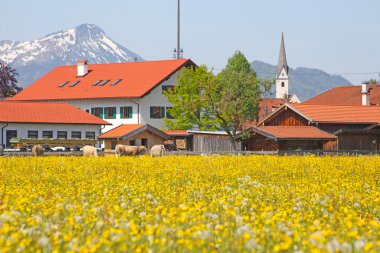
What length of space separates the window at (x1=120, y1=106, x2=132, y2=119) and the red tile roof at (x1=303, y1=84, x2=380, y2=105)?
26.0 metres

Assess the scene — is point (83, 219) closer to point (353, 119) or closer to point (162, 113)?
point (353, 119)

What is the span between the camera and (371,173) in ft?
90.1

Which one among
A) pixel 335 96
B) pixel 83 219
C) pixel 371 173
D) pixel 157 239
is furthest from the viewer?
pixel 335 96

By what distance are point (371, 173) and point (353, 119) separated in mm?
34503

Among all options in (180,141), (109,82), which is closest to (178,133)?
(180,141)

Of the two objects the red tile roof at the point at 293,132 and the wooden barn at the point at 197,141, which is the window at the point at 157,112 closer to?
the wooden barn at the point at 197,141

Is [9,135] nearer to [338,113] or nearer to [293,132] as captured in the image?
[293,132]

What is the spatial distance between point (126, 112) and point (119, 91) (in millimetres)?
2391

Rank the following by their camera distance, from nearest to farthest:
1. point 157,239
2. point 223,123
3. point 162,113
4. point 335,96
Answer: point 157,239, point 223,123, point 162,113, point 335,96

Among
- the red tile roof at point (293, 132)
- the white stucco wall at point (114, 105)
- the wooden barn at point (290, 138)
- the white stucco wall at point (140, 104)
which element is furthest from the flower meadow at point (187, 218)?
the white stucco wall at point (114, 105)

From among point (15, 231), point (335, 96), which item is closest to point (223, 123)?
point (335, 96)

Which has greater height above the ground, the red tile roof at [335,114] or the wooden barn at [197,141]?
the red tile roof at [335,114]

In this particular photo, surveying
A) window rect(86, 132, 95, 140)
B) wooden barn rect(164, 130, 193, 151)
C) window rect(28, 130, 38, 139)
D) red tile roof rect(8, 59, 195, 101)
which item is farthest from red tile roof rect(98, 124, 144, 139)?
red tile roof rect(8, 59, 195, 101)

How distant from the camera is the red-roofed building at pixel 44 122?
204 ft
